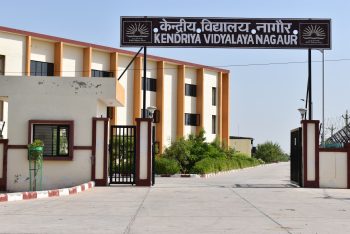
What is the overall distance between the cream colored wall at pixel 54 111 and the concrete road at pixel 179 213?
131 inches

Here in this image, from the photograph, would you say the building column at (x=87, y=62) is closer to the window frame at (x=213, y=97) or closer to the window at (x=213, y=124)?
the window frame at (x=213, y=97)

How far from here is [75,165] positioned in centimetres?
2088

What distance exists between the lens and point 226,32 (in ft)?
73.5

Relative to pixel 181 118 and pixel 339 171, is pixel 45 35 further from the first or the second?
pixel 339 171

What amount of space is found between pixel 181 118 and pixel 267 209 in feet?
138

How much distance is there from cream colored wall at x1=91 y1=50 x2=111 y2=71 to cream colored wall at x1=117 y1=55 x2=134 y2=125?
1298 mm

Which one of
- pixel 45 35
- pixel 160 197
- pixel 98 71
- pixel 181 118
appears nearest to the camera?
pixel 160 197

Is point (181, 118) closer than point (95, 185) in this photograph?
No

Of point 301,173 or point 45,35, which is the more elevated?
point 45,35

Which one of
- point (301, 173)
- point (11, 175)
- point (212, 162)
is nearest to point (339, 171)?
point (301, 173)

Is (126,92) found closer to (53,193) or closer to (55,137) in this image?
(55,137)

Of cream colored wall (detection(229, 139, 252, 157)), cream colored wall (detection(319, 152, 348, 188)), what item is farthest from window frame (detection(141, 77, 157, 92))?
Result: cream colored wall (detection(229, 139, 252, 157))

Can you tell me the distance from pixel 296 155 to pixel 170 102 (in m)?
32.4

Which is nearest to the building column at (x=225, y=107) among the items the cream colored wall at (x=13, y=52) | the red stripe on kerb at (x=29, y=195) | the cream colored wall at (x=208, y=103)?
the cream colored wall at (x=208, y=103)
